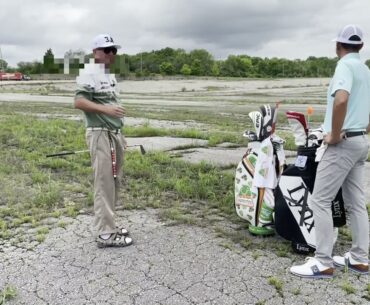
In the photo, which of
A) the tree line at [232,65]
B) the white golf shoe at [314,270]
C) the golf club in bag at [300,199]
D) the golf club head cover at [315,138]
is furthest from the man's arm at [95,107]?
the tree line at [232,65]

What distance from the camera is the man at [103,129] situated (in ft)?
12.8

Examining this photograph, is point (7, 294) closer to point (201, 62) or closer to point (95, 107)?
point (95, 107)

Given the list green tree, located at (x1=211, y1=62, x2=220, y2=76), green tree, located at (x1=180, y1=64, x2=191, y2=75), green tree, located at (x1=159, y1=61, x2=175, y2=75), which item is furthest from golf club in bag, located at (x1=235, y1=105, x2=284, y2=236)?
green tree, located at (x1=211, y1=62, x2=220, y2=76)

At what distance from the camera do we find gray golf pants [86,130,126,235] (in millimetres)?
4047

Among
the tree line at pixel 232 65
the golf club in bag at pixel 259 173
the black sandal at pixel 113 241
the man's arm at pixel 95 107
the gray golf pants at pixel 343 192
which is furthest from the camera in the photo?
the tree line at pixel 232 65

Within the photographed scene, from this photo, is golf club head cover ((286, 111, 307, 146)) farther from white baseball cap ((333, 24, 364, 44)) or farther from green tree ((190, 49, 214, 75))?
green tree ((190, 49, 214, 75))

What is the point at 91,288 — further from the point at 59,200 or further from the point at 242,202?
the point at 59,200

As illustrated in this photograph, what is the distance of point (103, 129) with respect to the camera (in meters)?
4.05

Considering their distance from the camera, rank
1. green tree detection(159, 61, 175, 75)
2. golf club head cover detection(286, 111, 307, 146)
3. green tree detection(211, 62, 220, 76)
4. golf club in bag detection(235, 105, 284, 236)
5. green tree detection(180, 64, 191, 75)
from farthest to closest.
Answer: green tree detection(211, 62, 220, 76) < green tree detection(180, 64, 191, 75) < green tree detection(159, 61, 175, 75) < golf club in bag detection(235, 105, 284, 236) < golf club head cover detection(286, 111, 307, 146)

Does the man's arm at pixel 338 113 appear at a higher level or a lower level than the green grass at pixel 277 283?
higher

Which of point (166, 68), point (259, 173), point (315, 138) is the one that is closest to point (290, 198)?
point (259, 173)

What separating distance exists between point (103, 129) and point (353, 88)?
7.07 feet

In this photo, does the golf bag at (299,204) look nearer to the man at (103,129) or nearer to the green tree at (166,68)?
the man at (103,129)

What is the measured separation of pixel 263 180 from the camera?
168 inches
